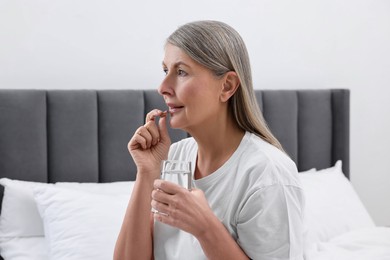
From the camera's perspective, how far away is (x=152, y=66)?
2693 mm

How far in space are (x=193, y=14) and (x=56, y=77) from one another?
0.70 m

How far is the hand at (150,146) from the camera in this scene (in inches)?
65.9

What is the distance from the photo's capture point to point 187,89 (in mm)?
1503

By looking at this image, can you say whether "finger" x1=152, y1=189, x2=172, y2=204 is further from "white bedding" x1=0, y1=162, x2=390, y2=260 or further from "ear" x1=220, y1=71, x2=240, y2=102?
"white bedding" x1=0, y1=162, x2=390, y2=260

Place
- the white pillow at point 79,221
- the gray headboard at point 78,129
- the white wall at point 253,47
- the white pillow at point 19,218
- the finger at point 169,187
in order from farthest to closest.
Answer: the white wall at point 253,47 → the gray headboard at point 78,129 → the white pillow at point 19,218 → the white pillow at point 79,221 → the finger at point 169,187

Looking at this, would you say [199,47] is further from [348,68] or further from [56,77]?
[348,68]

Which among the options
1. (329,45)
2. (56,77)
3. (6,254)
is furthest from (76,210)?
(329,45)

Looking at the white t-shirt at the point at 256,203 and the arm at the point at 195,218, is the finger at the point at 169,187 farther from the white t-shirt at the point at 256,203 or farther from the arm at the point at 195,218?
the white t-shirt at the point at 256,203

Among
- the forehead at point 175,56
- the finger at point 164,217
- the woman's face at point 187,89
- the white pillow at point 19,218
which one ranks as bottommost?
the white pillow at point 19,218

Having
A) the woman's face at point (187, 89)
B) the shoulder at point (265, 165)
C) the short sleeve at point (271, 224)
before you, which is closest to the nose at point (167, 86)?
the woman's face at point (187, 89)

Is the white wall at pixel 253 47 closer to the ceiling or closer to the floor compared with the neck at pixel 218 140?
closer to the ceiling

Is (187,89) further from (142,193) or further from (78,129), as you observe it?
(78,129)

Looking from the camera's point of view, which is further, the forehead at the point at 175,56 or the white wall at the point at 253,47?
the white wall at the point at 253,47

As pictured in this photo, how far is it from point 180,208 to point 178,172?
A: 0.26 ft
